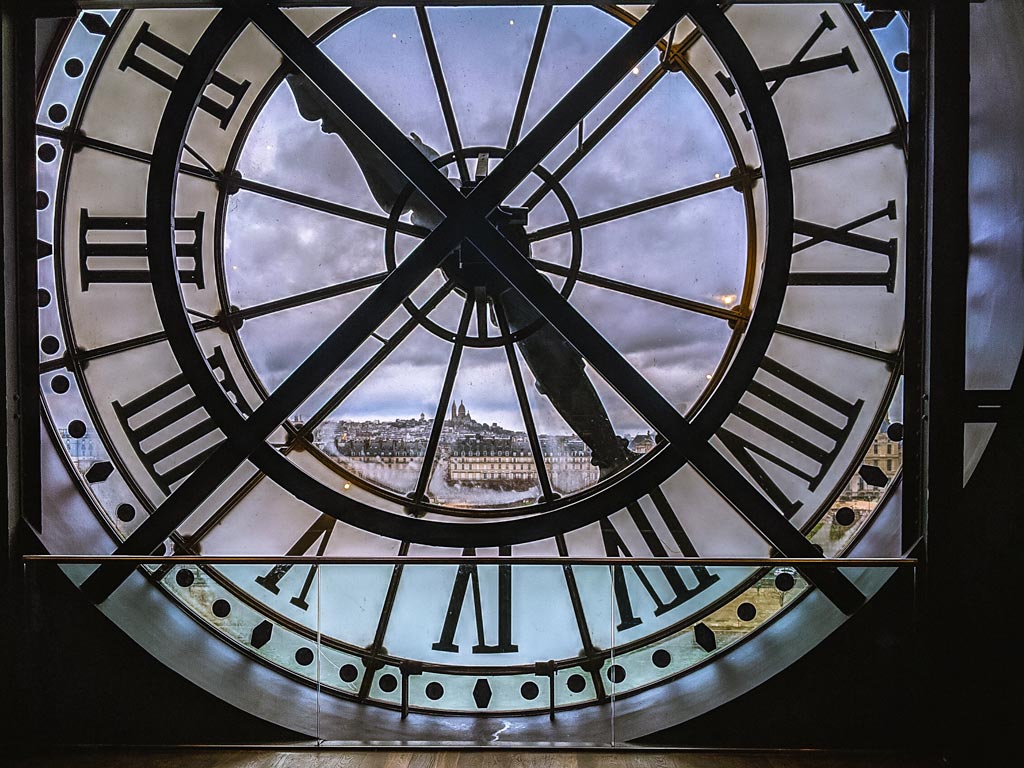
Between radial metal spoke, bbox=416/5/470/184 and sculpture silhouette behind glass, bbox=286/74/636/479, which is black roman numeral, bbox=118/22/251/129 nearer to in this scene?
sculpture silhouette behind glass, bbox=286/74/636/479

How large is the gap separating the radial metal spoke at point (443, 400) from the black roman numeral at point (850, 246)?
160cm

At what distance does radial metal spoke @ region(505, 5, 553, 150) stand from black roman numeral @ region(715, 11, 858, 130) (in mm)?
854

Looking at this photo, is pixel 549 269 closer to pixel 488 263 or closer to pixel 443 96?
pixel 488 263

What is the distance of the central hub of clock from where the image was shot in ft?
9.98

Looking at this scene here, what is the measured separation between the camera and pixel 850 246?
3.30 metres

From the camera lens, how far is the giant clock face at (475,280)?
318 cm

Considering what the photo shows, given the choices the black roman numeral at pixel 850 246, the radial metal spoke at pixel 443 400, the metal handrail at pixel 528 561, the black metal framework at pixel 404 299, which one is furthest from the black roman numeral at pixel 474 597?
the black roman numeral at pixel 850 246

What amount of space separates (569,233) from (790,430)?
1439 mm

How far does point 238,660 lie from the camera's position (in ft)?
9.38

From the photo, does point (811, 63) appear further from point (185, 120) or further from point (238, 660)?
point (238, 660)

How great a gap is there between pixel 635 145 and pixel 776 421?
4.94ft

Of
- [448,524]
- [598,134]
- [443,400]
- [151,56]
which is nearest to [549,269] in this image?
[598,134]

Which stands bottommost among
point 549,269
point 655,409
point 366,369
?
point 655,409

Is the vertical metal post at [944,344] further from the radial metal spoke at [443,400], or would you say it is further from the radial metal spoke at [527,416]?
the radial metal spoke at [443,400]
